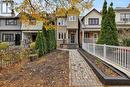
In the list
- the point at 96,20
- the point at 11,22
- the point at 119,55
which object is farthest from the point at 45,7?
the point at 11,22

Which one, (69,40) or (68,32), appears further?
(68,32)

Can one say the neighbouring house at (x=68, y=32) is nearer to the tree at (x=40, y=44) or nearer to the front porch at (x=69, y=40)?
the front porch at (x=69, y=40)

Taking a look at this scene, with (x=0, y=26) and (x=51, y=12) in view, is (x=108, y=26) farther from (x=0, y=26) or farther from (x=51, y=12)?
(x=0, y=26)

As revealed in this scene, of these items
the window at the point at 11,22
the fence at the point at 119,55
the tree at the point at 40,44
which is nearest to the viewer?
the fence at the point at 119,55

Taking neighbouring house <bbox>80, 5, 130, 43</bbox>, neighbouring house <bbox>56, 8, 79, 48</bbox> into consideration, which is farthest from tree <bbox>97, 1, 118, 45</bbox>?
neighbouring house <bbox>56, 8, 79, 48</bbox>

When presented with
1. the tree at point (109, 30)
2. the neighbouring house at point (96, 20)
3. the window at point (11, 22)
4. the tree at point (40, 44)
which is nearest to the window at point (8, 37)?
the window at point (11, 22)

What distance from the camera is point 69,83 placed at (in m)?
8.69

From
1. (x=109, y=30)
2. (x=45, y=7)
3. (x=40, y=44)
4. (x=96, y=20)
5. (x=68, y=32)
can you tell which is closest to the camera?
(x=45, y=7)

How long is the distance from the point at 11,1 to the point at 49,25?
Result: 359cm

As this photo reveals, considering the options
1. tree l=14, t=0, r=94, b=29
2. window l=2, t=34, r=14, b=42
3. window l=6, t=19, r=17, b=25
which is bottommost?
window l=2, t=34, r=14, b=42

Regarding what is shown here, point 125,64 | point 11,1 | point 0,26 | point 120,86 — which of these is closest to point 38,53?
point 11,1

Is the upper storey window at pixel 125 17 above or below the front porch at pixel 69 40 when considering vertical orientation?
above

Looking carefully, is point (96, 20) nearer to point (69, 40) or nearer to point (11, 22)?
point (69, 40)

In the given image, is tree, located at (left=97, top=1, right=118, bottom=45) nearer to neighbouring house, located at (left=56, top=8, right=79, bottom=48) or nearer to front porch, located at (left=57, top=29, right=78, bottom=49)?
neighbouring house, located at (left=56, top=8, right=79, bottom=48)
